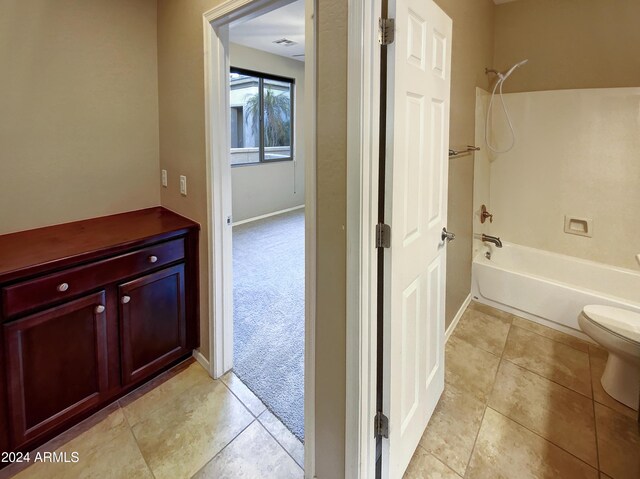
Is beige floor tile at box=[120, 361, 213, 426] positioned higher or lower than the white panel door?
lower

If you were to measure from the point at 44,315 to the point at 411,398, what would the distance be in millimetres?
1626

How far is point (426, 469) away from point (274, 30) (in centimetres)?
463

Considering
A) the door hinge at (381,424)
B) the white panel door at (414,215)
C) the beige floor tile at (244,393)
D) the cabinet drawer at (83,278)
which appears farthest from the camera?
the beige floor tile at (244,393)

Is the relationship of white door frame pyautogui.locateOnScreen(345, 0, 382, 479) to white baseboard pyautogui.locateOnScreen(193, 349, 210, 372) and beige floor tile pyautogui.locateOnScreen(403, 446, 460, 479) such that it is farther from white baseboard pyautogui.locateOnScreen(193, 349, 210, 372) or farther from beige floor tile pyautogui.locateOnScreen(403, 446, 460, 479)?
white baseboard pyautogui.locateOnScreen(193, 349, 210, 372)

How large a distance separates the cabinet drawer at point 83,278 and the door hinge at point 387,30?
150 cm

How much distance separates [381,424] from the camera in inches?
52.3

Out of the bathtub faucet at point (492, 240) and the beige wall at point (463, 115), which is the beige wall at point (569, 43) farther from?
the bathtub faucet at point (492, 240)

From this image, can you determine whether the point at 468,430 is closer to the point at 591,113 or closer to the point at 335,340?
the point at 335,340

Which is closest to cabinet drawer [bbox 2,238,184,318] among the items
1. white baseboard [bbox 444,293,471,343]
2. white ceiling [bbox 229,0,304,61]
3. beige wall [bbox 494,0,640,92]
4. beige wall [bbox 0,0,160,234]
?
beige wall [bbox 0,0,160,234]

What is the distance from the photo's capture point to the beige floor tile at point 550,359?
2088 mm

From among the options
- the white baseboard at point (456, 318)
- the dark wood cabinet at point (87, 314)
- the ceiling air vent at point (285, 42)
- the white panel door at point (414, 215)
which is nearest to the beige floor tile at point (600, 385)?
the white baseboard at point (456, 318)

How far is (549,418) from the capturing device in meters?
1.80

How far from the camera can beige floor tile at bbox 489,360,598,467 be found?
1657mm

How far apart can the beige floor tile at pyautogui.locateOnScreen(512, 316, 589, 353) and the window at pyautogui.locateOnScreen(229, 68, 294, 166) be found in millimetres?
4381
